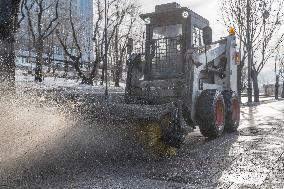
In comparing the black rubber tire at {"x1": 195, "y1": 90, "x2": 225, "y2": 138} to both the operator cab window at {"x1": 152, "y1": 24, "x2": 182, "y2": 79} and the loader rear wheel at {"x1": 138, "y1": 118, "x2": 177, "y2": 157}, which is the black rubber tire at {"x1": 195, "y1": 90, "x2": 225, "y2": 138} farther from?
the loader rear wheel at {"x1": 138, "y1": 118, "x2": 177, "y2": 157}

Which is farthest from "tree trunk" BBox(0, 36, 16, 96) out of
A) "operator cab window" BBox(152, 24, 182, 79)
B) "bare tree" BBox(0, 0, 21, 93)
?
"operator cab window" BBox(152, 24, 182, 79)

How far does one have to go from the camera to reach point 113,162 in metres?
5.66

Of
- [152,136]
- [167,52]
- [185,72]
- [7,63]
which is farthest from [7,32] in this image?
[167,52]

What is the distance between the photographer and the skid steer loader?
24.0ft

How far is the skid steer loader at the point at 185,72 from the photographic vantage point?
24.0 feet

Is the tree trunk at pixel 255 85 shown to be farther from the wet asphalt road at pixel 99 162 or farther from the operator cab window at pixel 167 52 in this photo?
the wet asphalt road at pixel 99 162

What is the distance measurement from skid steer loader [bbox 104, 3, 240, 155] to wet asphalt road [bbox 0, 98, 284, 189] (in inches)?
22.7

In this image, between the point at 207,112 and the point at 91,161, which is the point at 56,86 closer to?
the point at 207,112

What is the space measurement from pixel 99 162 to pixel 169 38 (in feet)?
12.4

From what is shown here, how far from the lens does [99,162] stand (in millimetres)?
5586

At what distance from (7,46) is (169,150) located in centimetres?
355

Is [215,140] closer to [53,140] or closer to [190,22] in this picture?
[190,22]

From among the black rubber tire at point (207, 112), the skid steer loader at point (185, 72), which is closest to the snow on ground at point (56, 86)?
the skid steer loader at point (185, 72)

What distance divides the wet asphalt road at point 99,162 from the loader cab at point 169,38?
2391 mm
